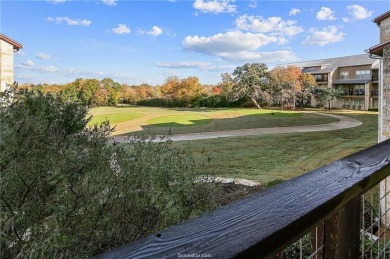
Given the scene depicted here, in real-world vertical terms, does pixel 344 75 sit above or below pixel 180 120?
above

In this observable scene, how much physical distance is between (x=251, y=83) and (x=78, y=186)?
983 inches

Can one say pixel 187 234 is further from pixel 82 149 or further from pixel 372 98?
pixel 372 98

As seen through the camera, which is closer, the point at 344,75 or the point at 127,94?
the point at 127,94

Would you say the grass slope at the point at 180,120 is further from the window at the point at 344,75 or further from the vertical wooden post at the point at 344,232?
the vertical wooden post at the point at 344,232

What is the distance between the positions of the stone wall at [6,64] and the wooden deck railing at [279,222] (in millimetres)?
6499

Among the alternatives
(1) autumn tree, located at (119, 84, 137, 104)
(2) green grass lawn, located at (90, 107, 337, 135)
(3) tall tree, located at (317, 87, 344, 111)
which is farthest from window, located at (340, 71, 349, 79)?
(1) autumn tree, located at (119, 84, 137, 104)

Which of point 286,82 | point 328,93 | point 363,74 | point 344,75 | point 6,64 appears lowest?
point 6,64

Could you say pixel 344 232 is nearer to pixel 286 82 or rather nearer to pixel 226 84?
pixel 286 82

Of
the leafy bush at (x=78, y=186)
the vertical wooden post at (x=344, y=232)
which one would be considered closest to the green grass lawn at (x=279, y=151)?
the leafy bush at (x=78, y=186)

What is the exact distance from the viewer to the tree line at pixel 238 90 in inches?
1017

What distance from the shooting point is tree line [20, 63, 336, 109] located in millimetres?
25836

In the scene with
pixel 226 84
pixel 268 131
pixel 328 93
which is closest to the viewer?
pixel 268 131

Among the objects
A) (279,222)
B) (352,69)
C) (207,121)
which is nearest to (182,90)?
(207,121)

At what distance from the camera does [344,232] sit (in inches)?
29.0
